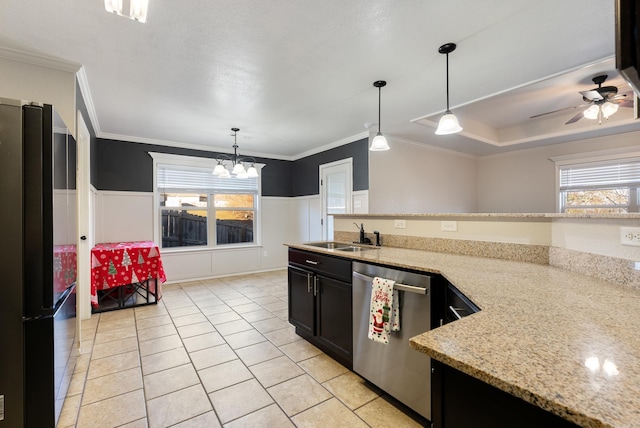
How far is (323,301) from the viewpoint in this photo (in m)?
2.52

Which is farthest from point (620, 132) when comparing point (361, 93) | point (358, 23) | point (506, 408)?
point (506, 408)

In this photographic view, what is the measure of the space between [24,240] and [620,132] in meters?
6.90

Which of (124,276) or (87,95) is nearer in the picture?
(87,95)

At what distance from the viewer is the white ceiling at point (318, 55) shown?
1.87 meters

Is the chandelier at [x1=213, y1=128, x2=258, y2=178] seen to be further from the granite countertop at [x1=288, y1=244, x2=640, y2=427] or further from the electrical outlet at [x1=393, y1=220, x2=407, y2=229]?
the granite countertop at [x1=288, y1=244, x2=640, y2=427]

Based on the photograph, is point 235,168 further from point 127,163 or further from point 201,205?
point 127,163

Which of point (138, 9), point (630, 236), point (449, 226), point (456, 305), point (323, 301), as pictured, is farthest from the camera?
point (323, 301)

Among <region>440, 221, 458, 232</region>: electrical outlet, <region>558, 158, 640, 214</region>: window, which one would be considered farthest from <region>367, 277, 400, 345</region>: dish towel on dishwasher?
<region>558, 158, 640, 214</region>: window

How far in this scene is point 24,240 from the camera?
1.46 meters

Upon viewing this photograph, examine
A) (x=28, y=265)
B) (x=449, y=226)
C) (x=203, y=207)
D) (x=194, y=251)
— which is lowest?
(x=194, y=251)

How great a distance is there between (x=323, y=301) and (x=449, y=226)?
1225mm

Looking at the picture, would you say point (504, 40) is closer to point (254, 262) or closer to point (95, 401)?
point (95, 401)

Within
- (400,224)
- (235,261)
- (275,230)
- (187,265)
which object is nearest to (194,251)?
(187,265)

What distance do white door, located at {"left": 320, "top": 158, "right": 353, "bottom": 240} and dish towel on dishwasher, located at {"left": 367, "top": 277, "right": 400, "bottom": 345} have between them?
301cm
